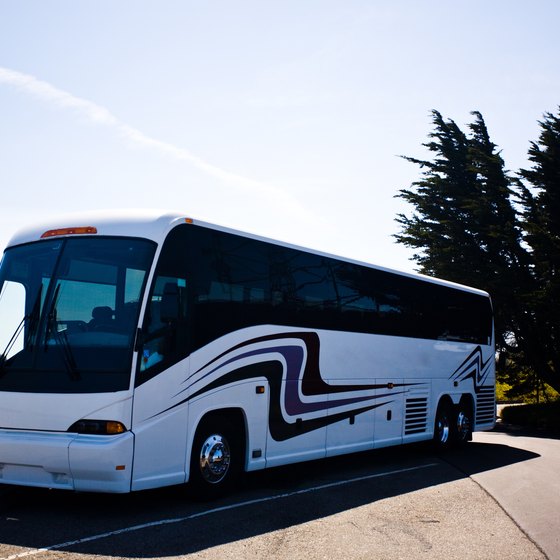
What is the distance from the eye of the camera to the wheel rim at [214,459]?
30.8 ft

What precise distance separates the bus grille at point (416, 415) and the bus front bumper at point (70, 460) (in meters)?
7.79

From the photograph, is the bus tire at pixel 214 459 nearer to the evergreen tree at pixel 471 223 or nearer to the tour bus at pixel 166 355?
the tour bus at pixel 166 355

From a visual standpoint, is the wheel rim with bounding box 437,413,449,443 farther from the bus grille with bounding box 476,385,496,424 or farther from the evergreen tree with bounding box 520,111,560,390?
the evergreen tree with bounding box 520,111,560,390

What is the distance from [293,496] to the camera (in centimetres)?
1000

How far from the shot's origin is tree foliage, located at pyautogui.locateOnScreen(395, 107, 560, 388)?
26344mm

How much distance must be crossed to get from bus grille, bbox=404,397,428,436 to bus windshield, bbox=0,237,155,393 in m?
7.72

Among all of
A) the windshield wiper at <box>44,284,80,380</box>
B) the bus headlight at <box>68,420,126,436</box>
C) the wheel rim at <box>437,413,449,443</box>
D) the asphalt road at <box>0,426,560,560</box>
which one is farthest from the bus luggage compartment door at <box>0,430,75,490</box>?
the wheel rim at <box>437,413,449,443</box>

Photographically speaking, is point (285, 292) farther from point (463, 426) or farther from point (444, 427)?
point (463, 426)

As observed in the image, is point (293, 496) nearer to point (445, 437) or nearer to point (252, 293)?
point (252, 293)

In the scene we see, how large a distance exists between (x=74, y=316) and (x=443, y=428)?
10.1 meters

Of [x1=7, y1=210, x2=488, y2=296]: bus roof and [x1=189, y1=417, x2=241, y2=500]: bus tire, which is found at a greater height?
[x1=7, y1=210, x2=488, y2=296]: bus roof

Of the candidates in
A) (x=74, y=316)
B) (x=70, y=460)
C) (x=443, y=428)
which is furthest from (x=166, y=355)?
(x=443, y=428)

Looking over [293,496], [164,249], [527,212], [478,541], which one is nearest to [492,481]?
[293,496]

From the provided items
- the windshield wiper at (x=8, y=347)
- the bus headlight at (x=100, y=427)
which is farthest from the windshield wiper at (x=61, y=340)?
the bus headlight at (x=100, y=427)
